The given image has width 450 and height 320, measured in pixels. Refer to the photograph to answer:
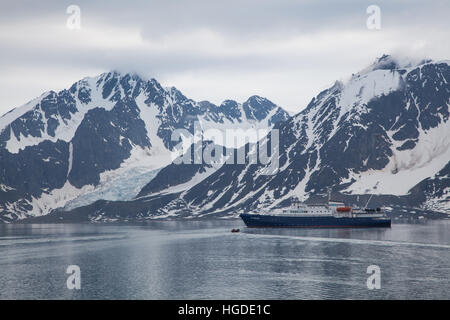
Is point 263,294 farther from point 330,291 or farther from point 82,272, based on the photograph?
point 82,272

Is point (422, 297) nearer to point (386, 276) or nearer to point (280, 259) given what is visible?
point (386, 276)

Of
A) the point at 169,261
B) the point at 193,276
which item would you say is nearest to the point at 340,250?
the point at 169,261

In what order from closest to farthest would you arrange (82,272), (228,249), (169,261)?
(82,272)
(169,261)
(228,249)

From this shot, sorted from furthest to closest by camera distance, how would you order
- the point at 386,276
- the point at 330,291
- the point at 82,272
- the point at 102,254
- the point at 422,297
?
the point at 102,254
the point at 82,272
the point at 386,276
the point at 330,291
the point at 422,297

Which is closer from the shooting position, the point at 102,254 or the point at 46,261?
the point at 46,261
